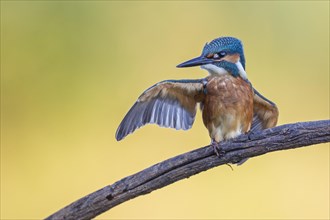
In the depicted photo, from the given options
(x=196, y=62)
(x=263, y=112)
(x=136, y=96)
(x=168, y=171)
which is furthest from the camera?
(x=136, y=96)

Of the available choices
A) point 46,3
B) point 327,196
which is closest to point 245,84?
point 327,196

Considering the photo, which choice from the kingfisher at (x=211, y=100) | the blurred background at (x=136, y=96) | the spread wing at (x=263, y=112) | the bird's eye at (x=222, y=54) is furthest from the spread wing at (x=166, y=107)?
the blurred background at (x=136, y=96)

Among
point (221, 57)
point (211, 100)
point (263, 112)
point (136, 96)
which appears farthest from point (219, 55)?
point (136, 96)

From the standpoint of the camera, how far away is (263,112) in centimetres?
258

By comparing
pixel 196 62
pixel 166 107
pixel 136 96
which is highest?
pixel 136 96

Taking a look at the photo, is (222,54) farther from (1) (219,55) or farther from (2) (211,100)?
(2) (211,100)

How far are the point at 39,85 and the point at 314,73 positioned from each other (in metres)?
1.37

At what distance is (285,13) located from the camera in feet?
13.1

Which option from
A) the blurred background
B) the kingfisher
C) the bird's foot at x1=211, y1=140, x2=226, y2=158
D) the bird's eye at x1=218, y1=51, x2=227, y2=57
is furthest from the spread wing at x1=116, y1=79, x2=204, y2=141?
the blurred background

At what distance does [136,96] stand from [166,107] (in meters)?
1.36

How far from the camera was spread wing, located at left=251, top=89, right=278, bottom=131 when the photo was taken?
99.6 inches

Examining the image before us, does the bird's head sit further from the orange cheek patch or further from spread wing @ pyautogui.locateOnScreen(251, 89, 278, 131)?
spread wing @ pyautogui.locateOnScreen(251, 89, 278, 131)

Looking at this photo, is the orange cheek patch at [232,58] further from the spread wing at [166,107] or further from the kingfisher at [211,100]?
the spread wing at [166,107]

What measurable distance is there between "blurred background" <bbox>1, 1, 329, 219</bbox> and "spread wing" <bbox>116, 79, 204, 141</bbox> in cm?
109
